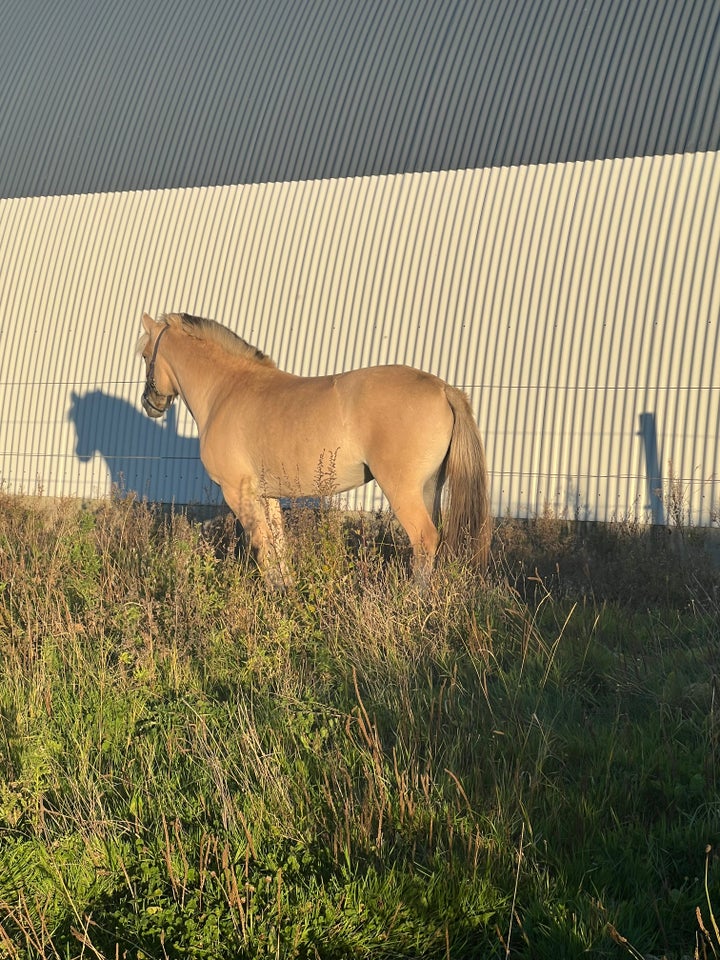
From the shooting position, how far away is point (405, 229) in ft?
45.1

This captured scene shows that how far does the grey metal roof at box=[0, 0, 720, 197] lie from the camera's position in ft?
46.3

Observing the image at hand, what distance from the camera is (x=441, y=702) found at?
15.4 feet

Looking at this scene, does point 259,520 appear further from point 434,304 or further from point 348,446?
point 434,304

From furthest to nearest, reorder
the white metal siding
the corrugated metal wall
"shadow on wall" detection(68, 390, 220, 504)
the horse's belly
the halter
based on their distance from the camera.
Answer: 1. "shadow on wall" detection(68, 390, 220, 504)
2. the corrugated metal wall
3. the white metal siding
4. the halter
5. the horse's belly

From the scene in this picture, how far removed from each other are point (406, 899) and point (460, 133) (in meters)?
12.9

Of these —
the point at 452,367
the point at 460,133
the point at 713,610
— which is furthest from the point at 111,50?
the point at 713,610

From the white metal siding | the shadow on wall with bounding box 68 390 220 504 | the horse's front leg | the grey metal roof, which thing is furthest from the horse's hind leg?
the grey metal roof

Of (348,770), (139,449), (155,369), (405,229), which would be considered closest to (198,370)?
(155,369)

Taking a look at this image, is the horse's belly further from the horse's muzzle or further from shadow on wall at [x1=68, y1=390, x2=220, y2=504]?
shadow on wall at [x1=68, y1=390, x2=220, y2=504]

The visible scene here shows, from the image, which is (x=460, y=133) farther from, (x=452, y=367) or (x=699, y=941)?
(x=699, y=941)

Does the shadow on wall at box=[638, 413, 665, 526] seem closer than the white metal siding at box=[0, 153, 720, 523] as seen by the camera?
Yes

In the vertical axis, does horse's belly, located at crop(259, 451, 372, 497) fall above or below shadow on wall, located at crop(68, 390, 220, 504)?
below

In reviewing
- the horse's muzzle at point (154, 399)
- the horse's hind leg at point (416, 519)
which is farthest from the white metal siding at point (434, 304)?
the horse's muzzle at point (154, 399)

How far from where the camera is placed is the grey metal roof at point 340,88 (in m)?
14.1
